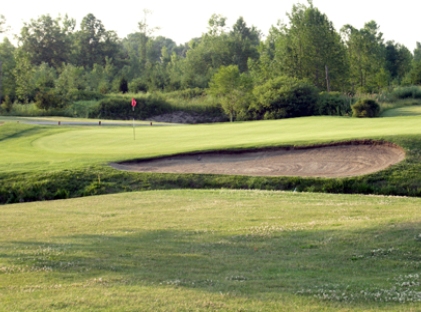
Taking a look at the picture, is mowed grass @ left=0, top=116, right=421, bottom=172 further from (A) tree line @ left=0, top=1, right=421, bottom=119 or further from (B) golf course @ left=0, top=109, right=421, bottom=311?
(A) tree line @ left=0, top=1, right=421, bottom=119

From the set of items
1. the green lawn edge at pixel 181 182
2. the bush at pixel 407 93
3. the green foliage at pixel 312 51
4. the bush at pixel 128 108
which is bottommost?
the green lawn edge at pixel 181 182

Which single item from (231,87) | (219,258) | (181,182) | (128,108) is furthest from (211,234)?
(128,108)

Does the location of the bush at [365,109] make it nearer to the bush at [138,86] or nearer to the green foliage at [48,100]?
the green foliage at [48,100]

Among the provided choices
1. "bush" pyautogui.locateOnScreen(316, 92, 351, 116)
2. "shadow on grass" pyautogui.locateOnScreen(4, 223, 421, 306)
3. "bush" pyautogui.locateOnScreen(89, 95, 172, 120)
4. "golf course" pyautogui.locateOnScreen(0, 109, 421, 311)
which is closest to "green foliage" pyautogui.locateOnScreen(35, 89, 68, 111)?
"bush" pyautogui.locateOnScreen(89, 95, 172, 120)

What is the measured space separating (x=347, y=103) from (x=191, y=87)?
48434mm

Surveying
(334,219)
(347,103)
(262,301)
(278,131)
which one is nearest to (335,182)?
(334,219)

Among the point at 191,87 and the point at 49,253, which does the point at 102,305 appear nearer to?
the point at 49,253

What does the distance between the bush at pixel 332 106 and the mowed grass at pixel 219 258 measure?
43.1 m


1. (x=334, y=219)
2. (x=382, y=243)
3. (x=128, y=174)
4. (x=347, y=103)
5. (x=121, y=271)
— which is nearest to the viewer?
(x=121, y=271)

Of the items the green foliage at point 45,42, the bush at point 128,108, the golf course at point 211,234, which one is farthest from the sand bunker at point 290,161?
the green foliage at point 45,42

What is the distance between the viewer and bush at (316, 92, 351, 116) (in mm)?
61594

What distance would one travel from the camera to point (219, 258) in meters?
11.4

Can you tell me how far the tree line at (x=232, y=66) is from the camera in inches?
2989

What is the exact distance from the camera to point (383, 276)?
9.55 m
